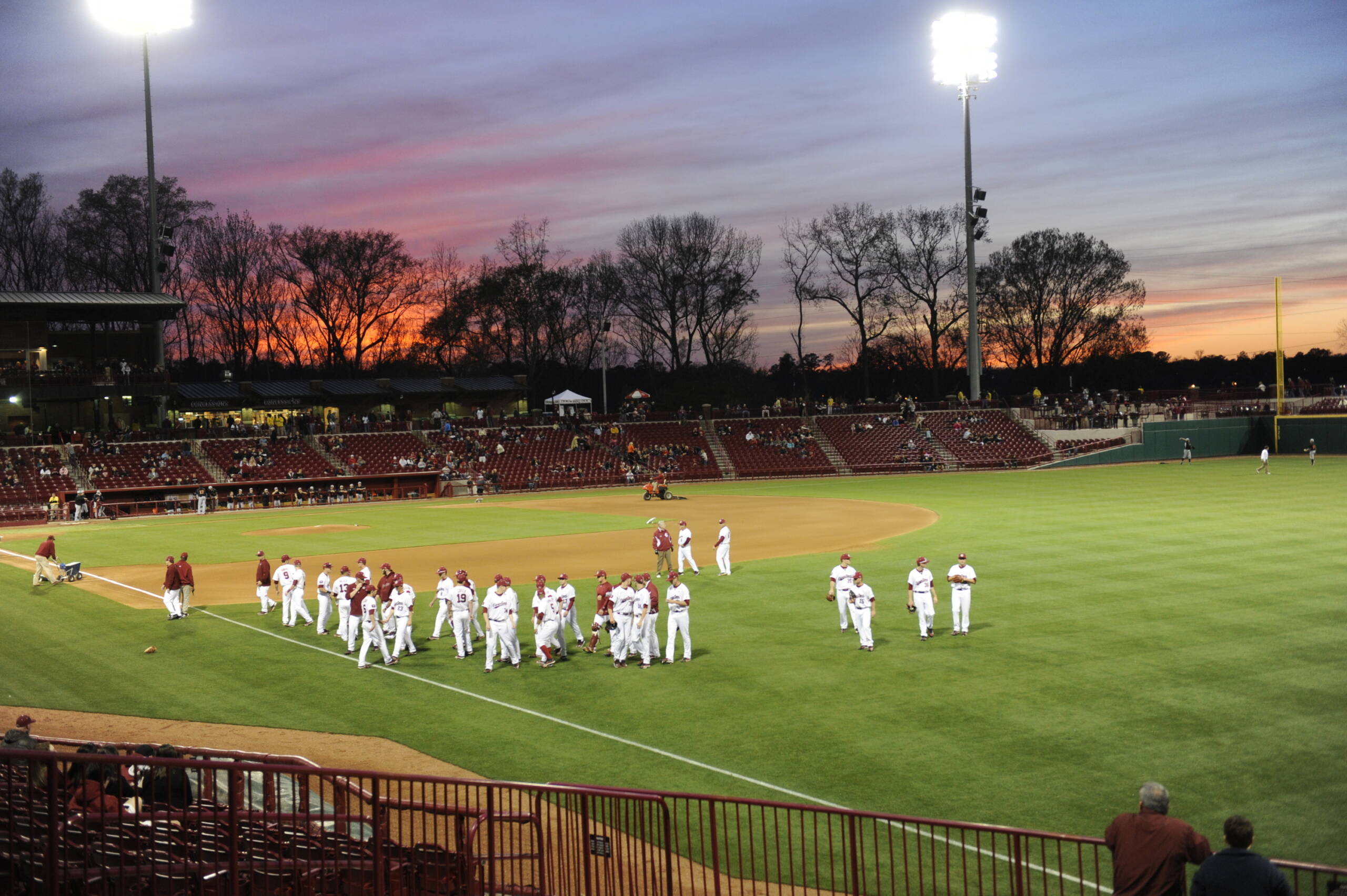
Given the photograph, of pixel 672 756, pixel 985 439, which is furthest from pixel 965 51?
pixel 672 756

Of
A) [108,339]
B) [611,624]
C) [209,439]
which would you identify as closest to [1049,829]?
[611,624]

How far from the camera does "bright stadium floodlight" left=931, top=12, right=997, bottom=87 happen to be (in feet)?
195

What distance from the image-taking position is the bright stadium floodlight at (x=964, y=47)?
5947cm

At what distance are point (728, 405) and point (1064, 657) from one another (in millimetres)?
64908

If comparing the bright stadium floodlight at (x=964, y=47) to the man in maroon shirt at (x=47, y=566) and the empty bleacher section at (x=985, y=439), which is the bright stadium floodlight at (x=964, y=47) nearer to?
the empty bleacher section at (x=985, y=439)

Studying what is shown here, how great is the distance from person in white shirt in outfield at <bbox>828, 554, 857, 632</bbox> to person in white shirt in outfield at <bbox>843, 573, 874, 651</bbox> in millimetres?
837

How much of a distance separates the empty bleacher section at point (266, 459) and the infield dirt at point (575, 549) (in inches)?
411

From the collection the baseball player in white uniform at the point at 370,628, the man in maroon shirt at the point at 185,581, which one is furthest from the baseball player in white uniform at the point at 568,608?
the man in maroon shirt at the point at 185,581

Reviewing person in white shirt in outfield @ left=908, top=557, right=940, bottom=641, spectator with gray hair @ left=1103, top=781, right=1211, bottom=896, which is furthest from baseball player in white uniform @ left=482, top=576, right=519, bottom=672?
spectator with gray hair @ left=1103, top=781, right=1211, bottom=896

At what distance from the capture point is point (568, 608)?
1867cm

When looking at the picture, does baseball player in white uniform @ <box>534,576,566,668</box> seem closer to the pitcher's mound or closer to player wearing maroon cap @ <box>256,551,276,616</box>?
player wearing maroon cap @ <box>256,551,276,616</box>

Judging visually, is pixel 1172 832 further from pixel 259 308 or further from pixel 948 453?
pixel 259 308

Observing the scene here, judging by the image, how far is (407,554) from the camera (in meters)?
32.8

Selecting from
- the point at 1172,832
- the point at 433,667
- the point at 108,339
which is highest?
the point at 108,339
